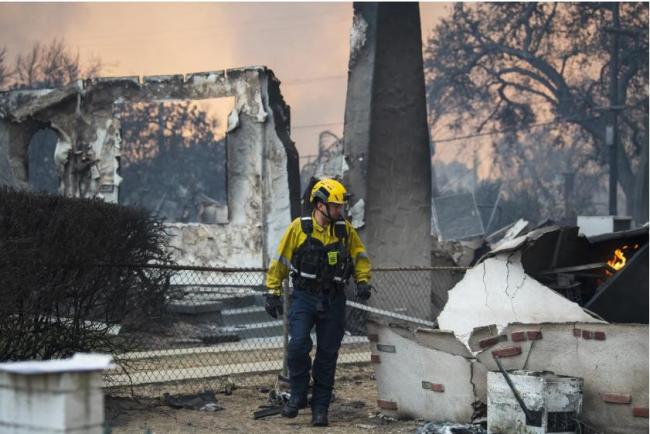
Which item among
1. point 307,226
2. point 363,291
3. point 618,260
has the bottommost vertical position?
point 363,291

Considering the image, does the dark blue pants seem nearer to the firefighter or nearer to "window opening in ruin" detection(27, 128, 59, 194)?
the firefighter

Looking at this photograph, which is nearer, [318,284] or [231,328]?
[318,284]

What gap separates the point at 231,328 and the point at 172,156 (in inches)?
1448

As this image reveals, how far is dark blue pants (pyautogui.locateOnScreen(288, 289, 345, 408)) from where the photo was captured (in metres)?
8.81

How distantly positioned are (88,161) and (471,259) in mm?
7146

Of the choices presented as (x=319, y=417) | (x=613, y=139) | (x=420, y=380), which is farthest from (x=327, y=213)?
(x=613, y=139)

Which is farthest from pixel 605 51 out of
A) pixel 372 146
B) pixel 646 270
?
pixel 646 270

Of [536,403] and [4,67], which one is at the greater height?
[4,67]

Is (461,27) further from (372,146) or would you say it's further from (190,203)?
(372,146)

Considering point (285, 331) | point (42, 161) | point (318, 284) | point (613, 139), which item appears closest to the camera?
point (318, 284)

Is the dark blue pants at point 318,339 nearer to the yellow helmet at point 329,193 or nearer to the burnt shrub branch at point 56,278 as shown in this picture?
the yellow helmet at point 329,193

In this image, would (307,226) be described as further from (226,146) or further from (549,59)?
(549,59)

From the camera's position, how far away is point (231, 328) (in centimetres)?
1543

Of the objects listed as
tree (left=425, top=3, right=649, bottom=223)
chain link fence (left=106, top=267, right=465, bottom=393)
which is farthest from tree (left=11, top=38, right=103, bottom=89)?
chain link fence (left=106, top=267, right=465, bottom=393)
